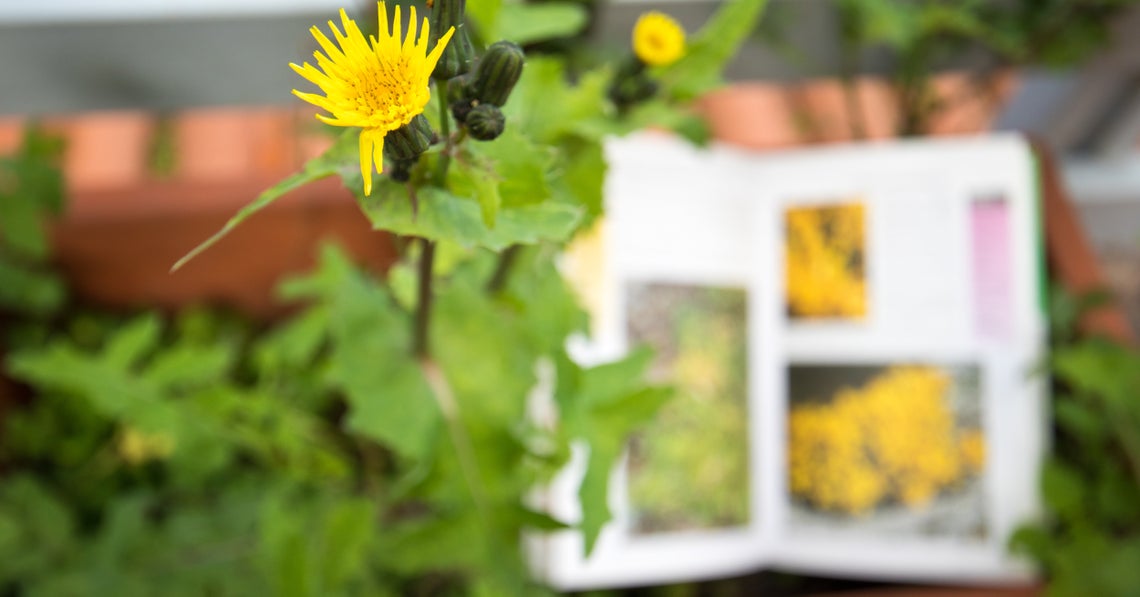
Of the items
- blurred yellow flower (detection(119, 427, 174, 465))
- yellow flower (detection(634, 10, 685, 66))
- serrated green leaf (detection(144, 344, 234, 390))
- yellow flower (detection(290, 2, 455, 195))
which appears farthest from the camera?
blurred yellow flower (detection(119, 427, 174, 465))

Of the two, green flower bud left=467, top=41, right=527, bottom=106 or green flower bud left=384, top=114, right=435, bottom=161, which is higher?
green flower bud left=467, top=41, right=527, bottom=106

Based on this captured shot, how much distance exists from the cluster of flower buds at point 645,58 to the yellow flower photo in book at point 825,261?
275 millimetres

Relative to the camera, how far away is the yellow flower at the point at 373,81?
131 millimetres

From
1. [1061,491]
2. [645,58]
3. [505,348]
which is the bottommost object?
[1061,491]

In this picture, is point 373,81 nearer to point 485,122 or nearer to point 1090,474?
point 485,122

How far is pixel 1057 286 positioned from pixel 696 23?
0.98 ft

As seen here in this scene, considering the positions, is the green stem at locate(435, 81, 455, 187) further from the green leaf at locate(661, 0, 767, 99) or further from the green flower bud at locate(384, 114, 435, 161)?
the green leaf at locate(661, 0, 767, 99)

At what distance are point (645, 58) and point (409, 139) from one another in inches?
5.7

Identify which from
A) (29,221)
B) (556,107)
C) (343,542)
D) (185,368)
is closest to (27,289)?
(29,221)

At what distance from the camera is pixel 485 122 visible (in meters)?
0.17

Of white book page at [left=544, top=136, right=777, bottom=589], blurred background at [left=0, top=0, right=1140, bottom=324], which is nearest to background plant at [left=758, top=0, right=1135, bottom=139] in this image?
blurred background at [left=0, top=0, right=1140, bottom=324]

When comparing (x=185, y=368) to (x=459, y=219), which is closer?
(x=459, y=219)

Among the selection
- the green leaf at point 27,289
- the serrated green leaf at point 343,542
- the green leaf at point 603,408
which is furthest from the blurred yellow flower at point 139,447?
the green leaf at point 603,408

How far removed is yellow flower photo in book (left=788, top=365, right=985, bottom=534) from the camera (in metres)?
0.53
